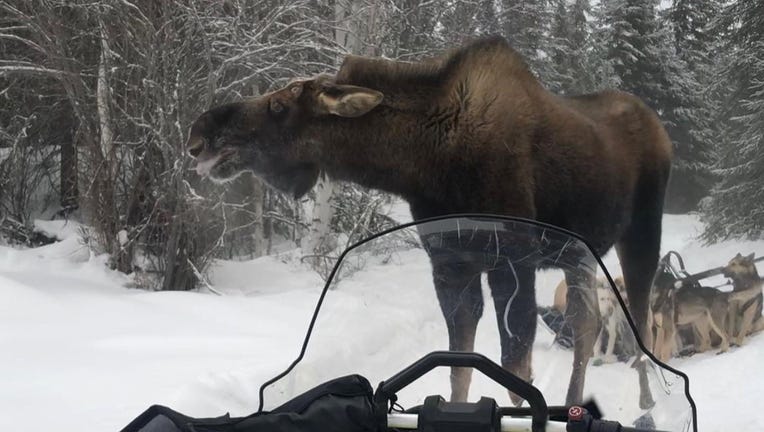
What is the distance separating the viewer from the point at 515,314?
209cm

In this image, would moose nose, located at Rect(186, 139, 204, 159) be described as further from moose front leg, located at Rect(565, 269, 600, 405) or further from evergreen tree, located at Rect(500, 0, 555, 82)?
evergreen tree, located at Rect(500, 0, 555, 82)

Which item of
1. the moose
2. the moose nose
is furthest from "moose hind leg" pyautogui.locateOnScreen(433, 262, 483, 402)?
the moose nose

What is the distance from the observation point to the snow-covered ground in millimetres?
2365

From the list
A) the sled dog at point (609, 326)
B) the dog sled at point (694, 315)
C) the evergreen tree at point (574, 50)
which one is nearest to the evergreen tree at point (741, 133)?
the evergreen tree at point (574, 50)

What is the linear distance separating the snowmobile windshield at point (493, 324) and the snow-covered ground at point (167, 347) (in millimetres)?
11

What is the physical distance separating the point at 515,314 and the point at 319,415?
0.54 m

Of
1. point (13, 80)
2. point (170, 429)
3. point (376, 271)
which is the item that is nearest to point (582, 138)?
point (376, 271)

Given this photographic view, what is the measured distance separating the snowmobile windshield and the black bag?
5.9 inches

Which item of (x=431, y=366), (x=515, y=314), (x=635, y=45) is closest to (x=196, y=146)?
(x=515, y=314)

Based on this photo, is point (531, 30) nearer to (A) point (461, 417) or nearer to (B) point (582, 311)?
(B) point (582, 311)

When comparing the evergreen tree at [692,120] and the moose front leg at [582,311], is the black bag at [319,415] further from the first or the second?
the evergreen tree at [692,120]

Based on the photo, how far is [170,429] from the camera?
68.1 inches

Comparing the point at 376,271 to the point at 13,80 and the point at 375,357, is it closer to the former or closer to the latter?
the point at 375,357

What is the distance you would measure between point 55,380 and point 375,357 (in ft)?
12.8
